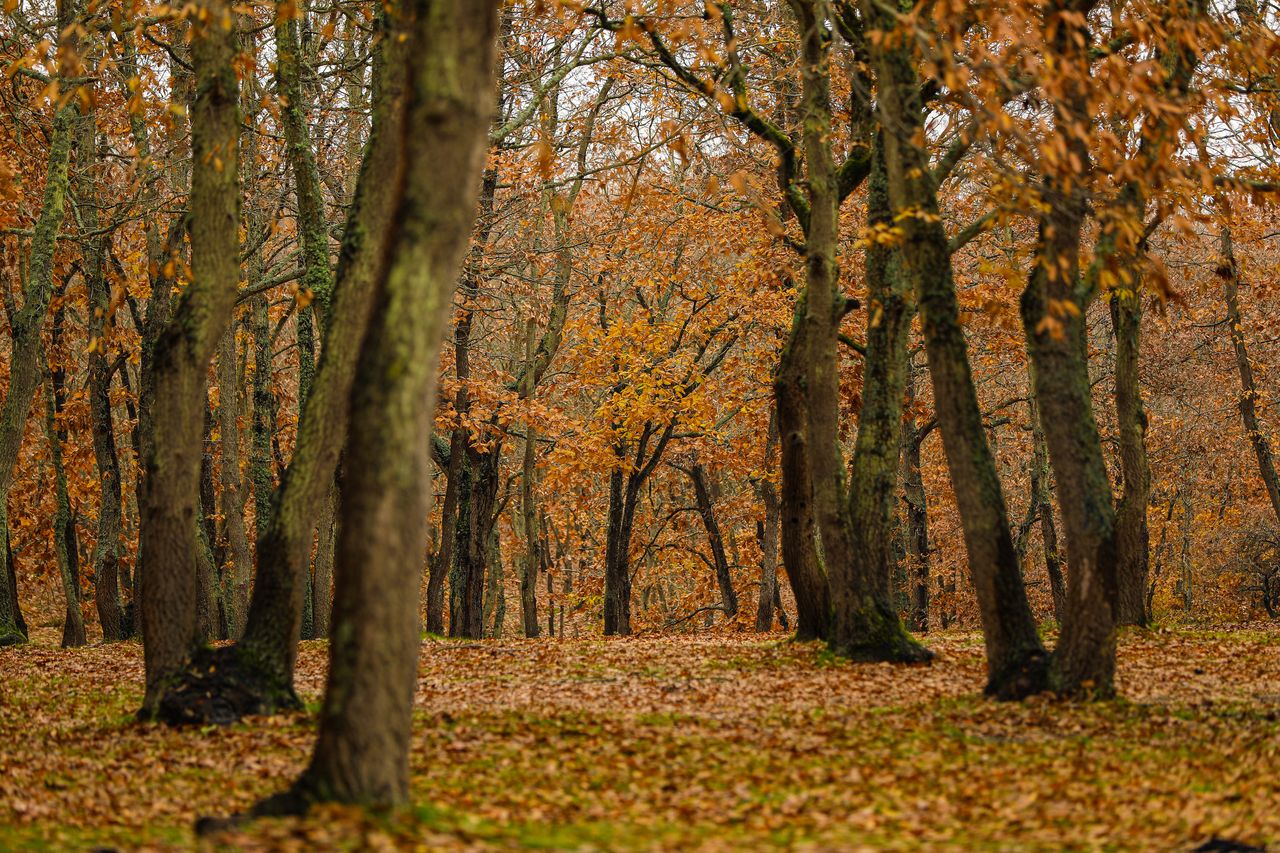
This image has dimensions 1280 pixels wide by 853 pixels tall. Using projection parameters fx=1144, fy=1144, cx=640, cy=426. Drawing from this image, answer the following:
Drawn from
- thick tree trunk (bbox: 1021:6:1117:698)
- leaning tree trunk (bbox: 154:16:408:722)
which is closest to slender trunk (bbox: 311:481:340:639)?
leaning tree trunk (bbox: 154:16:408:722)

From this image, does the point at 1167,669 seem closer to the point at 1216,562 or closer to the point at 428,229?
the point at 428,229

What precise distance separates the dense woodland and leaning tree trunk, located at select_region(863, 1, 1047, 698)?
0.11 feet

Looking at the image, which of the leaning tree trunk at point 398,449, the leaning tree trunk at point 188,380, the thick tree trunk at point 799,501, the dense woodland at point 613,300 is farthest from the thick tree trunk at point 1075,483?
the leaning tree trunk at point 188,380

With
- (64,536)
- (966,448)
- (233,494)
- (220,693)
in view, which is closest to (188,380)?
(220,693)

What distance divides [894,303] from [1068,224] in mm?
4604

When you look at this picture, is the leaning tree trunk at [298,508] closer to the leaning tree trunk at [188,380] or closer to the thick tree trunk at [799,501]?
the leaning tree trunk at [188,380]

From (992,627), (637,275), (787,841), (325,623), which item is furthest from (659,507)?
(787,841)

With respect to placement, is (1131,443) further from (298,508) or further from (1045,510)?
(298,508)

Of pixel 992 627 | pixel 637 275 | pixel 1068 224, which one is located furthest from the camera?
pixel 637 275

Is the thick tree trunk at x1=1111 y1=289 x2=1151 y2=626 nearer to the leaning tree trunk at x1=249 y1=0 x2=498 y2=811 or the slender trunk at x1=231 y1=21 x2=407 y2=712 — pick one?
the slender trunk at x1=231 y1=21 x2=407 y2=712

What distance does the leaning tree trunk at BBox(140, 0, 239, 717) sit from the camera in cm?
1001

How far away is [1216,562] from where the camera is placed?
36.3m

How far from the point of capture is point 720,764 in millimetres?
8203

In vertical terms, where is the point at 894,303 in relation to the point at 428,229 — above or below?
above
